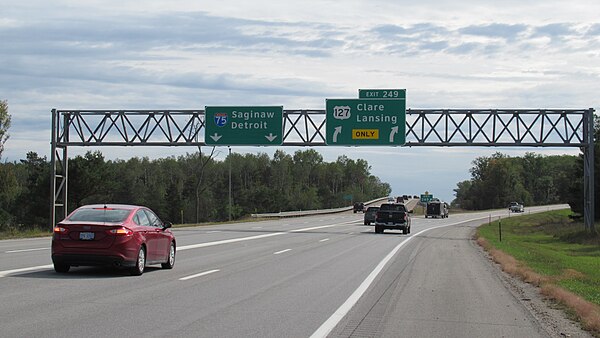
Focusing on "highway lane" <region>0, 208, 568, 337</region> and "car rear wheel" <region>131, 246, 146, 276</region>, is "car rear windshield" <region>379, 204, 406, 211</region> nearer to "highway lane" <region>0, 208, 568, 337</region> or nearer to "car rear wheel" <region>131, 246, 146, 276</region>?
"highway lane" <region>0, 208, 568, 337</region>

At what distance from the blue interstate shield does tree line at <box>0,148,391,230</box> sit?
61.7 ft

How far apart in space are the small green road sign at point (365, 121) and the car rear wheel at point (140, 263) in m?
31.3

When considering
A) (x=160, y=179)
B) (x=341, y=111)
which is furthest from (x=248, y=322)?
(x=160, y=179)

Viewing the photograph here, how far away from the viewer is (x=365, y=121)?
47875 mm

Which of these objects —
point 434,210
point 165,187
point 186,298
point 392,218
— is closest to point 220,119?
point 392,218

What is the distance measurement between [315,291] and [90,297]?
4428mm

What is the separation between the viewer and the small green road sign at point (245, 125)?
158ft

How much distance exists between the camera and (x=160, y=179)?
539ft

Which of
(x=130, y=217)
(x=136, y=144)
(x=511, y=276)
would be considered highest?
(x=136, y=144)

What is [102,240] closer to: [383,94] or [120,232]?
[120,232]

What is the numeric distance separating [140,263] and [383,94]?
3322cm

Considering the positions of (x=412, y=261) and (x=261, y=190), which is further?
(x=261, y=190)

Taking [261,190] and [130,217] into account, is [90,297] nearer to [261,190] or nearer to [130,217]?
[130,217]

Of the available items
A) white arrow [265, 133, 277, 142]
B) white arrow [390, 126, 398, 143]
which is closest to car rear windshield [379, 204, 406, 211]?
white arrow [390, 126, 398, 143]
